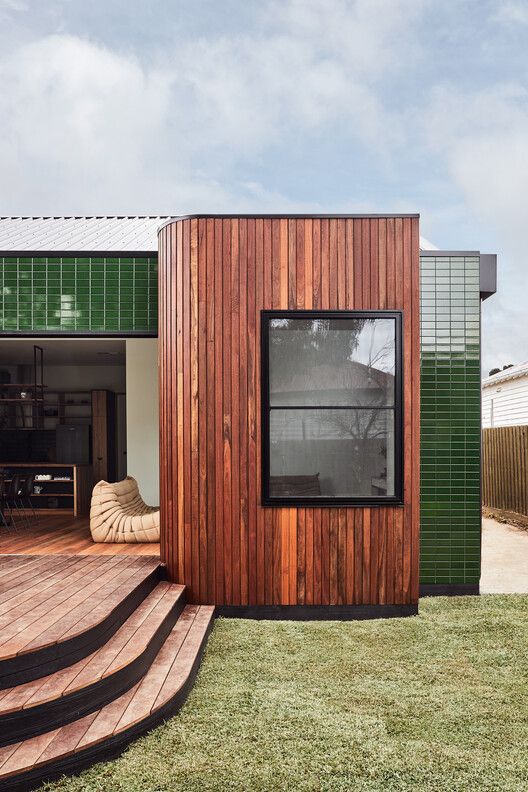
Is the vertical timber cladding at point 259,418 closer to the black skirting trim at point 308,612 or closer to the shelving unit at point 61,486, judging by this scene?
the black skirting trim at point 308,612

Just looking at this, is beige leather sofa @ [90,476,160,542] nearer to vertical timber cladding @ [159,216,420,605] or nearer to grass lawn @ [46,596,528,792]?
vertical timber cladding @ [159,216,420,605]

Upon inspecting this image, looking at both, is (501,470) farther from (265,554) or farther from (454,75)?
(454,75)

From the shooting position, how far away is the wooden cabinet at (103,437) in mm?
9070

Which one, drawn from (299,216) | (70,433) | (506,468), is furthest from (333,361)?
(506,468)

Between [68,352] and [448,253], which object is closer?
[448,253]

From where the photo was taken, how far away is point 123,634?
10.6ft

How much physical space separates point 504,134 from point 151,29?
42.4 feet

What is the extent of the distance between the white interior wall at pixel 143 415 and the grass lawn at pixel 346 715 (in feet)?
9.50

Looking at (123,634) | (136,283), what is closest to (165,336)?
(136,283)

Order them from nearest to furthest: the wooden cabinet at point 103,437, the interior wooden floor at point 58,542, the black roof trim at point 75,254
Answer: the black roof trim at point 75,254 → the interior wooden floor at point 58,542 → the wooden cabinet at point 103,437

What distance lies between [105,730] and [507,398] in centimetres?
1407

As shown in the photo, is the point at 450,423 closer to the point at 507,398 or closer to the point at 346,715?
the point at 346,715

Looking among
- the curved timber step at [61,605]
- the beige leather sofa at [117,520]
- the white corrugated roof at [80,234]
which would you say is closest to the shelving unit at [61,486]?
the beige leather sofa at [117,520]

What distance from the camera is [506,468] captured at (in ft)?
32.9
